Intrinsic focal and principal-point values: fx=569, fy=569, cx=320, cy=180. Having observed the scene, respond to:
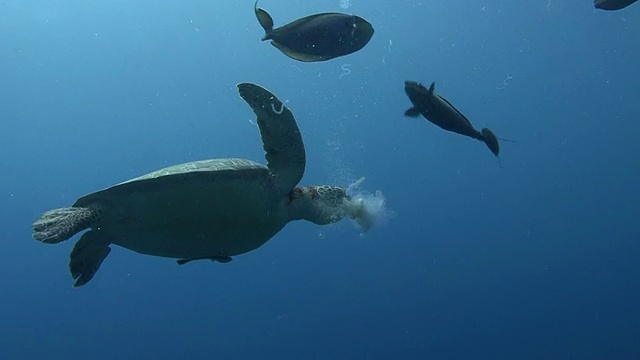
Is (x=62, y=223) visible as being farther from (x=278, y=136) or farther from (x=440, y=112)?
(x=440, y=112)

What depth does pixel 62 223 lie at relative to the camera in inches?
132

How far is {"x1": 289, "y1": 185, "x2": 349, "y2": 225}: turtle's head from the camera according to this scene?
158 inches

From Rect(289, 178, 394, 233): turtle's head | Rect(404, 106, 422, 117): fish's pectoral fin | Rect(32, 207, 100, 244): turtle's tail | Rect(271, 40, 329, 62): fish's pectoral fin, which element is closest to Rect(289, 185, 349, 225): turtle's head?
Rect(289, 178, 394, 233): turtle's head

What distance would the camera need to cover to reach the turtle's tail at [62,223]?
3221mm

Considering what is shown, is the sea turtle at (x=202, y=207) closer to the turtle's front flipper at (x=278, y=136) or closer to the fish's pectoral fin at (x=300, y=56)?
the turtle's front flipper at (x=278, y=136)

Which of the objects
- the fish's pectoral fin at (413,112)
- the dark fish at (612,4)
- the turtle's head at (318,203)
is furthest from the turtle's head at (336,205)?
the dark fish at (612,4)

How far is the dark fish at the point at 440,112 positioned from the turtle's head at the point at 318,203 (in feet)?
3.35

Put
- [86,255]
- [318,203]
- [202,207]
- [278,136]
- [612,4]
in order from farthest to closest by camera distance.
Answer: [318,203] < [86,255] < [612,4] < [278,136] < [202,207]

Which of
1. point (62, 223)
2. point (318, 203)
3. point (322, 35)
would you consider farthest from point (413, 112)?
point (62, 223)

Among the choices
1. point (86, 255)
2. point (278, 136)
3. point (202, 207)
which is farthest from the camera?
point (86, 255)

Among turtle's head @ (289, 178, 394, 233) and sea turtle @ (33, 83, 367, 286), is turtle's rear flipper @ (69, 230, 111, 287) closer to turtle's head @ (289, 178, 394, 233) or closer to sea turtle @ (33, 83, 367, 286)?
sea turtle @ (33, 83, 367, 286)

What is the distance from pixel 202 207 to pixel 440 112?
157 centimetres

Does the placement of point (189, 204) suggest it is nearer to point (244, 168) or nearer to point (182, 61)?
point (244, 168)

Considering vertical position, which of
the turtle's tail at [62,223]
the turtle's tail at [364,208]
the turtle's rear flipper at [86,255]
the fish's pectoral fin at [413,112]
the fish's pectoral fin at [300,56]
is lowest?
the turtle's tail at [364,208]
